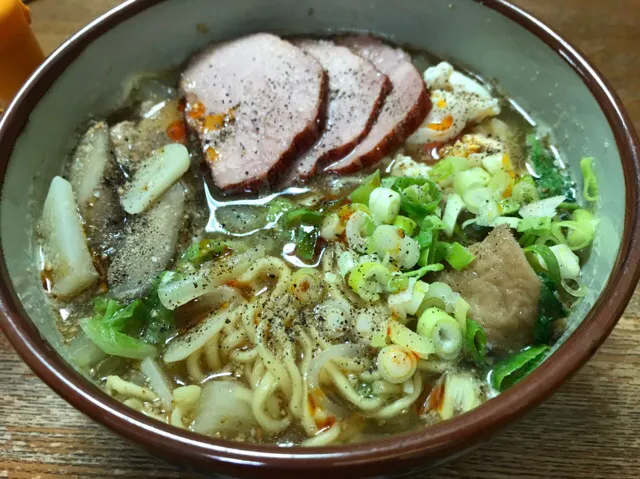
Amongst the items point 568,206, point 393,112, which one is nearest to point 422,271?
point 568,206

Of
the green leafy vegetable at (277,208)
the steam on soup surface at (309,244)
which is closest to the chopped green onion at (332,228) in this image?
the steam on soup surface at (309,244)

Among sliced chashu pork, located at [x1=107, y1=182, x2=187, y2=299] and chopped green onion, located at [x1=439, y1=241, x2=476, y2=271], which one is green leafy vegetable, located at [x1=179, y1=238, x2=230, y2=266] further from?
chopped green onion, located at [x1=439, y1=241, x2=476, y2=271]

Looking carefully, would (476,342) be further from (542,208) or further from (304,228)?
(304,228)

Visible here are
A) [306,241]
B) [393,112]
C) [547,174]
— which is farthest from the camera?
[393,112]

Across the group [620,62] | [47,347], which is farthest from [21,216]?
[620,62]

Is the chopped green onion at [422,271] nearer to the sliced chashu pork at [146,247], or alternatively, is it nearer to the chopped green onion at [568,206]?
the chopped green onion at [568,206]

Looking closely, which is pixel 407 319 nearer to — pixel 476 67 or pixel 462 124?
pixel 462 124
